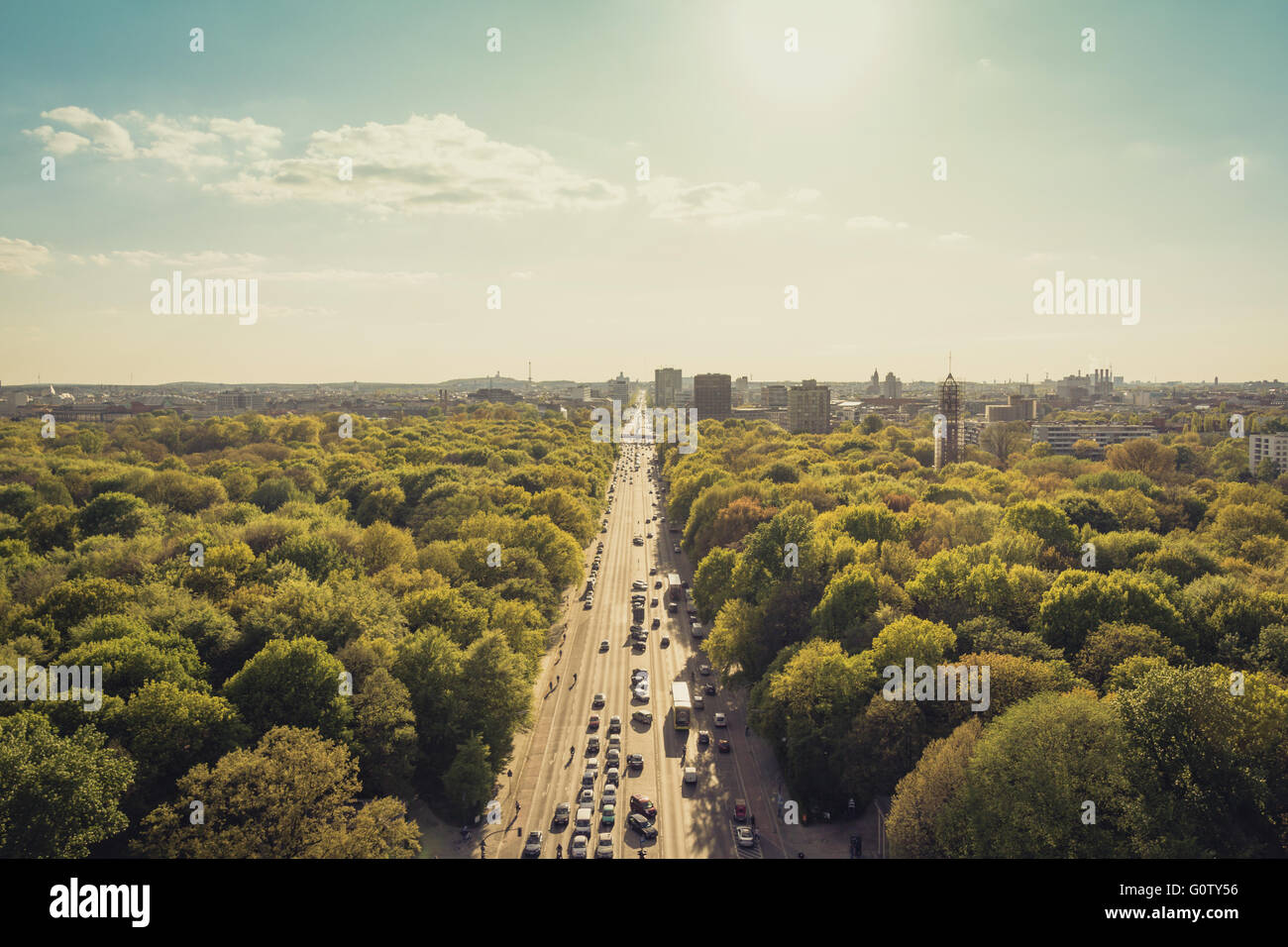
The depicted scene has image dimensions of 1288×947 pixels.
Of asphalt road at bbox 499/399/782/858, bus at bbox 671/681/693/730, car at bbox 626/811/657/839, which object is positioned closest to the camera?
car at bbox 626/811/657/839

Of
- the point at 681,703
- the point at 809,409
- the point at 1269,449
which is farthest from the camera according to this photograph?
the point at 809,409

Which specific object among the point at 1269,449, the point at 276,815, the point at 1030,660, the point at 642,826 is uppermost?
the point at 1269,449

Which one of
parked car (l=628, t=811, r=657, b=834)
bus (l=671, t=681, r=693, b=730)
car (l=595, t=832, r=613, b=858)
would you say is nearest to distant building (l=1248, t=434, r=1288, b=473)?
bus (l=671, t=681, r=693, b=730)

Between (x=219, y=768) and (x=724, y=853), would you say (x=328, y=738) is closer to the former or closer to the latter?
(x=219, y=768)

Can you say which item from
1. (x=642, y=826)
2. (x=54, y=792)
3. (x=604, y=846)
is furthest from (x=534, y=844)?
(x=54, y=792)

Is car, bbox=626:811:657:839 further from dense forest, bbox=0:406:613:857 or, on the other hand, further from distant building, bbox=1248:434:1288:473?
distant building, bbox=1248:434:1288:473

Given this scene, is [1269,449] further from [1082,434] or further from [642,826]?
[642,826]

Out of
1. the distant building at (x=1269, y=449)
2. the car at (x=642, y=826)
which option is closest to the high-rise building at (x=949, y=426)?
the distant building at (x=1269, y=449)
